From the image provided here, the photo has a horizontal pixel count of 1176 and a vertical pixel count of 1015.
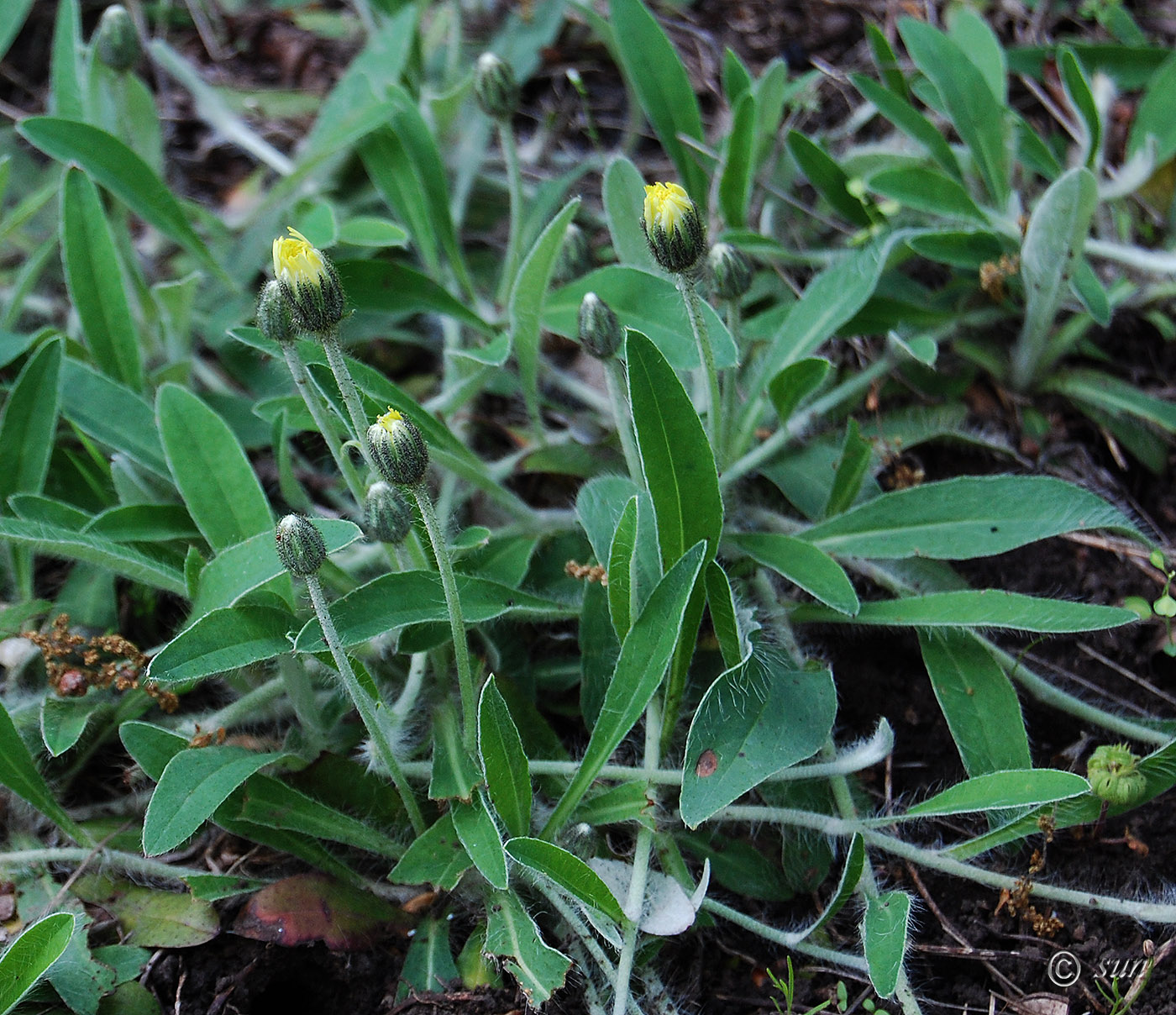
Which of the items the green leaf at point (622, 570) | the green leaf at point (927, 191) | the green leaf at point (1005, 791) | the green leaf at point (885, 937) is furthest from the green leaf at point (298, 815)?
the green leaf at point (927, 191)

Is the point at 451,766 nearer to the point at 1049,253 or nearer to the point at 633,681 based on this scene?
the point at 633,681

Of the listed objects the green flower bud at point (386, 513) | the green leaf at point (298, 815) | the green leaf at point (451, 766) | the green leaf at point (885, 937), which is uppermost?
the green flower bud at point (386, 513)

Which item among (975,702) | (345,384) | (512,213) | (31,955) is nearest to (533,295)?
(512,213)

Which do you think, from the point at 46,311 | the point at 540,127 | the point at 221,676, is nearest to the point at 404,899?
the point at 221,676

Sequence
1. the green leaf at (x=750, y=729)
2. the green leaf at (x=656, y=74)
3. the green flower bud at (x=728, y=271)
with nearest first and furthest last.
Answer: the green leaf at (x=750, y=729) < the green flower bud at (x=728, y=271) < the green leaf at (x=656, y=74)

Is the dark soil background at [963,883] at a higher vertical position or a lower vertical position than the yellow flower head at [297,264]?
lower

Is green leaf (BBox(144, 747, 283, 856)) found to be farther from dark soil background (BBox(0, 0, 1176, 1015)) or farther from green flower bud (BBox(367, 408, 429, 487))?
green flower bud (BBox(367, 408, 429, 487))

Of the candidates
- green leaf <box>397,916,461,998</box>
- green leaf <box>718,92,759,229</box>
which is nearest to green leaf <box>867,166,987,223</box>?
green leaf <box>718,92,759,229</box>

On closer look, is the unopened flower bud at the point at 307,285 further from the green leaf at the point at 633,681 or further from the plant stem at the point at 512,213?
the plant stem at the point at 512,213
